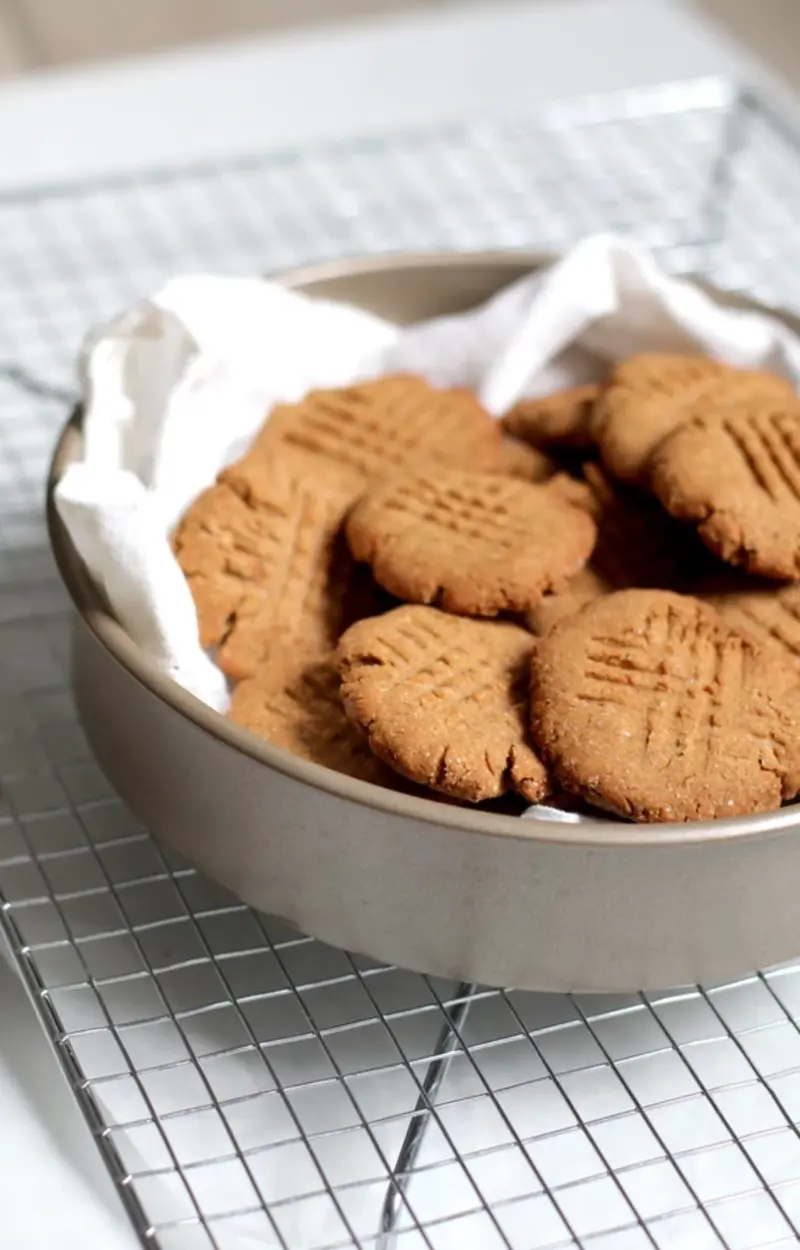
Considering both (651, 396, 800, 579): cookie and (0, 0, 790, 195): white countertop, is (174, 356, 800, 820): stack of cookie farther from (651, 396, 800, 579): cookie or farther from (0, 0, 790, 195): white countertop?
(0, 0, 790, 195): white countertop

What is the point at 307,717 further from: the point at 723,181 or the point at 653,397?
the point at 723,181

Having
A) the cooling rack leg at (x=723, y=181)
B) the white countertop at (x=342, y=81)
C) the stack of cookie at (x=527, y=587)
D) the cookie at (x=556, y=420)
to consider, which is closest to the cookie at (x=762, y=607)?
the stack of cookie at (x=527, y=587)

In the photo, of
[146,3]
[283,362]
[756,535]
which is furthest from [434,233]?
[146,3]

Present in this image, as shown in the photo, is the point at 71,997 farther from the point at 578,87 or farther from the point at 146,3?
the point at 146,3

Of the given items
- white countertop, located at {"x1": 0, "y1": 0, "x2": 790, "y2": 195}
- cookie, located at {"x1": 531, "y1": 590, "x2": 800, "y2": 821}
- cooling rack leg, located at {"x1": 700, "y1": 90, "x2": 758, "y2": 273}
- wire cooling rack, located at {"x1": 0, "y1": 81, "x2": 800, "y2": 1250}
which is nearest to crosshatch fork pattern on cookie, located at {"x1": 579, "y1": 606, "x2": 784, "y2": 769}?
cookie, located at {"x1": 531, "y1": 590, "x2": 800, "y2": 821}

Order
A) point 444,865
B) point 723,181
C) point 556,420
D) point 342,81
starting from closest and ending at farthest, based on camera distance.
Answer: point 444,865, point 556,420, point 723,181, point 342,81

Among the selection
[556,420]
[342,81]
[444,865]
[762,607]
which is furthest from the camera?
[342,81]

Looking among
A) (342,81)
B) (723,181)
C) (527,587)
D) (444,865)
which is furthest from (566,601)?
(342,81)
